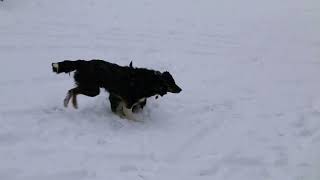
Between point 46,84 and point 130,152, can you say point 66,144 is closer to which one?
point 130,152

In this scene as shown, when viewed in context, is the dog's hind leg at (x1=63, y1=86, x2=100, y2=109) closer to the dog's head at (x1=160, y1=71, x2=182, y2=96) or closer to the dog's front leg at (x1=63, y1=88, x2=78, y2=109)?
the dog's front leg at (x1=63, y1=88, x2=78, y2=109)

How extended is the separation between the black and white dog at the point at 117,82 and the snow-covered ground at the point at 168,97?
259 mm

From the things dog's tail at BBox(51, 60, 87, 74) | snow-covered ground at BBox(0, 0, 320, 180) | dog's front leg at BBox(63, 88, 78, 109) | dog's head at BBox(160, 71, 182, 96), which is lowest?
snow-covered ground at BBox(0, 0, 320, 180)

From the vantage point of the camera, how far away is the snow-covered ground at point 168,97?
5.96 meters

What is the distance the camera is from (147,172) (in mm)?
5711

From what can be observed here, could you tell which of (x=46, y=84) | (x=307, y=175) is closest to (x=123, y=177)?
(x=307, y=175)

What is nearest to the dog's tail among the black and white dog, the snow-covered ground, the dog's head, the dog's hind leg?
the black and white dog

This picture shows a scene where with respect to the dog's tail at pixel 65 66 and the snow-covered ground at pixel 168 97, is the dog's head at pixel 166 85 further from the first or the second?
the dog's tail at pixel 65 66

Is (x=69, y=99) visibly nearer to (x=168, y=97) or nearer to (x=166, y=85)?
(x=166, y=85)

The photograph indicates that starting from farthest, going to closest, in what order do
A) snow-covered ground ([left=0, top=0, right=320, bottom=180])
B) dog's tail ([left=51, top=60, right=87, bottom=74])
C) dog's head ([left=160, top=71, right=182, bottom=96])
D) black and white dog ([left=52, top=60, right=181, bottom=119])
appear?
dog's head ([left=160, top=71, right=182, bottom=96]) → black and white dog ([left=52, top=60, right=181, bottom=119]) → dog's tail ([left=51, top=60, right=87, bottom=74]) → snow-covered ground ([left=0, top=0, right=320, bottom=180])

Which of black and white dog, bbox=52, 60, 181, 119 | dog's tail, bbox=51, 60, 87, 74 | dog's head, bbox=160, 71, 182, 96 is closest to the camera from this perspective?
dog's tail, bbox=51, 60, 87, 74

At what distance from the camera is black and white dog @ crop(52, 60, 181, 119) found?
22.1 ft

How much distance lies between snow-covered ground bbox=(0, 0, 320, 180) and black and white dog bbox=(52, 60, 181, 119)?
0.85ft

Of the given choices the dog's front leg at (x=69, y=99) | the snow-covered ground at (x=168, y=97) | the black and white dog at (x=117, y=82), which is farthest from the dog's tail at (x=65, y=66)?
the snow-covered ground at (x=168, y=97)
